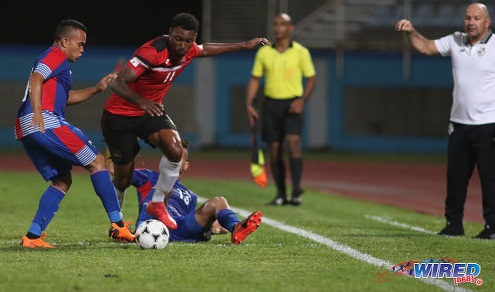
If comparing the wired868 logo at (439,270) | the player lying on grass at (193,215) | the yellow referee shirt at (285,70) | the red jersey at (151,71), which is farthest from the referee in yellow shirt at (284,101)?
the wired868 logo at (439,270)

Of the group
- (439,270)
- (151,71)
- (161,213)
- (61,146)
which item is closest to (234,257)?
(161,213)

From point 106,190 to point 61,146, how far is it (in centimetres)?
55

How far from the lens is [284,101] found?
15.0m

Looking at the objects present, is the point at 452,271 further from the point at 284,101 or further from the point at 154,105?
the point at 284,101

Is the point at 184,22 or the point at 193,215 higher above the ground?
the point at 184,22

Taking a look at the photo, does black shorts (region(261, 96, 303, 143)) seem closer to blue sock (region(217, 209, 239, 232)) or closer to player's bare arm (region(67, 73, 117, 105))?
player's bare arm (region(67, 73, 117, 105))

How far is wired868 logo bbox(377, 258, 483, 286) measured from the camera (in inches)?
289

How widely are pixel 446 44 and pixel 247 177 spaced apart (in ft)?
38.2

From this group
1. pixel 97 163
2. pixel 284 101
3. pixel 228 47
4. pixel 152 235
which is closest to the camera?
pixel 152 235

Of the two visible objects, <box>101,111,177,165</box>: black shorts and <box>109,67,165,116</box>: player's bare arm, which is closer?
<box>109,67,165,116</box>: player's bare arm

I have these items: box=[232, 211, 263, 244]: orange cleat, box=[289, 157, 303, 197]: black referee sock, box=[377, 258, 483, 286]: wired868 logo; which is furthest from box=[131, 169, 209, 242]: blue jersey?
box=[289, 157, 303, 197]: black referee sock

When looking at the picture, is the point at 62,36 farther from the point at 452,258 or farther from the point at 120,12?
the point at 120,12

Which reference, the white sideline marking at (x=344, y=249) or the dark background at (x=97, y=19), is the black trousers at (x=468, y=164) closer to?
the white sideline marking at (x=344, y=249)

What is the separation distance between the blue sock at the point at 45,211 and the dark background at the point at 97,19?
1045 inches
